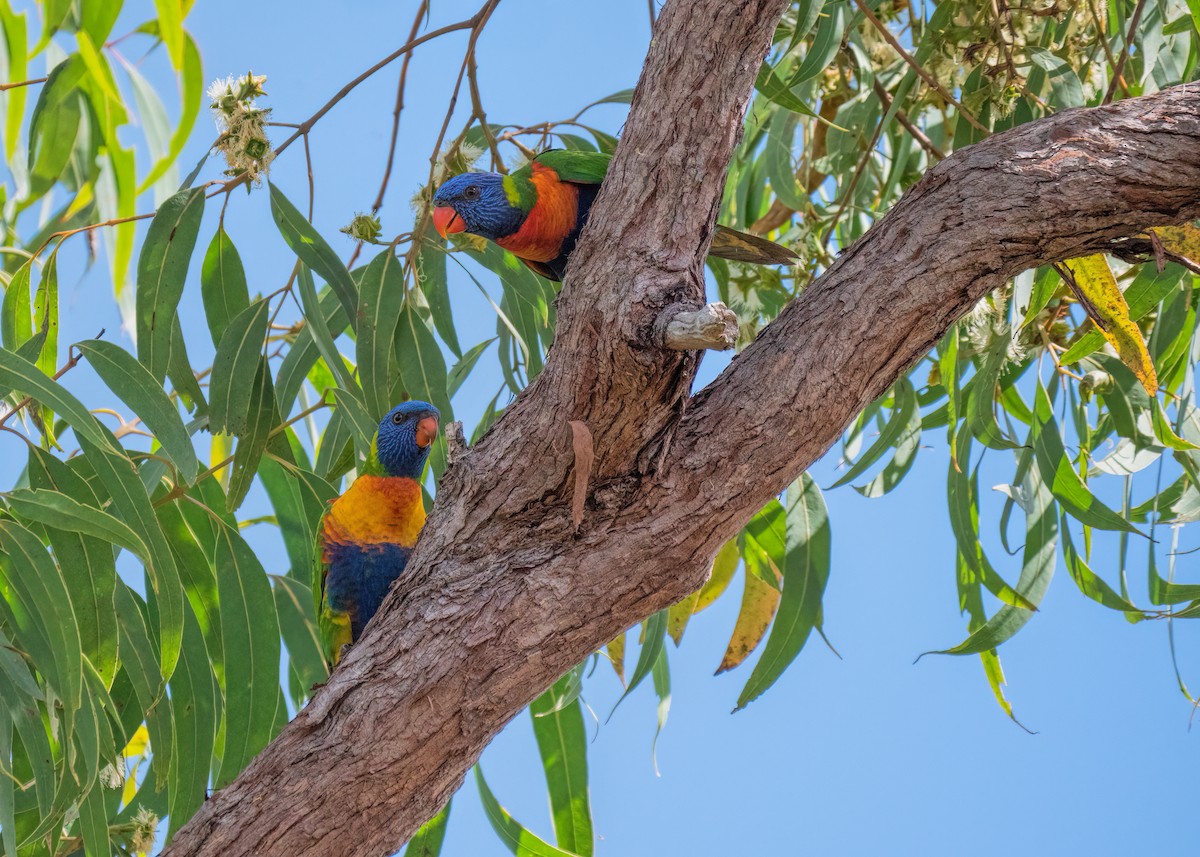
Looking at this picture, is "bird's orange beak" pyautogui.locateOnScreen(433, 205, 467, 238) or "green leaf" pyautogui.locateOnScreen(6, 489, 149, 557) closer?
"green leaf" pyautogui.locateOnScreen(6, 489, 149, 557)

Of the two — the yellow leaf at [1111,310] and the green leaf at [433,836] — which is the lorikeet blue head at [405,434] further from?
the yellow leaf at [1111,310]

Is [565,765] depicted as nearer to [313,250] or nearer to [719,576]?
[719,576]

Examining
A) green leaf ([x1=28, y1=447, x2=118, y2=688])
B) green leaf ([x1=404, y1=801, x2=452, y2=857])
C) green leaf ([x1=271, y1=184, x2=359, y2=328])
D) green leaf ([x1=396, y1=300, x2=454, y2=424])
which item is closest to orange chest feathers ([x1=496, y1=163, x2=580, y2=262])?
green leaf ([x1=396, y1=300, x2=454, y2=424])

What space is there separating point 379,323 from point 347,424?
160mm

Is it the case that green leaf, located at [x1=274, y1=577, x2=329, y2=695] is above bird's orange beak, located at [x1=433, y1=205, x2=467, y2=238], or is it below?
below

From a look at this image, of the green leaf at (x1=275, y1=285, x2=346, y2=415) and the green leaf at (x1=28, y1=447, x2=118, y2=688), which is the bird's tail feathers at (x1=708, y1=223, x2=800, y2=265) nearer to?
the green leaf at (x1=275, y1=285, x2=346, y2=415)

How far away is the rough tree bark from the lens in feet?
3.66

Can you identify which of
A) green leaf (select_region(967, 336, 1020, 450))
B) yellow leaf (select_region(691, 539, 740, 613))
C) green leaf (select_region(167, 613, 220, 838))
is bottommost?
green leaf (select_region(167, 613, 220, 838))

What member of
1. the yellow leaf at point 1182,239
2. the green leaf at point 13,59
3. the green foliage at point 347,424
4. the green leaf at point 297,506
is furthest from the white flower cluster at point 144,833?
Result: the yellow leaf at point 1182,239

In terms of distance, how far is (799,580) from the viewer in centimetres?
187

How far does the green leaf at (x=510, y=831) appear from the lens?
174cm

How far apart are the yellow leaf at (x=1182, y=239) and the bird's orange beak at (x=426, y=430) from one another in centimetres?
115

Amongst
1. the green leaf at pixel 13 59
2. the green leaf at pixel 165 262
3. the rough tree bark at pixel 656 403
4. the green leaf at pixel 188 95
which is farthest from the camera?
the green leaf at pixel 13 59

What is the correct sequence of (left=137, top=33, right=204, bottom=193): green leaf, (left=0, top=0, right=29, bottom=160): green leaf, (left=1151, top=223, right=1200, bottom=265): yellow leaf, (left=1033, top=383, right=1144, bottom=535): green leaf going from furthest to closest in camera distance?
(left=0, top=0, right=29, bottom=160): green leaf, (left=137, top=33, right=204, bottom=193): green leaf, (left=1033, top=383, right=1144, bottom=535): green leaf, (left=1151, top=223, right=1200, bottom=265): yellow leaf
